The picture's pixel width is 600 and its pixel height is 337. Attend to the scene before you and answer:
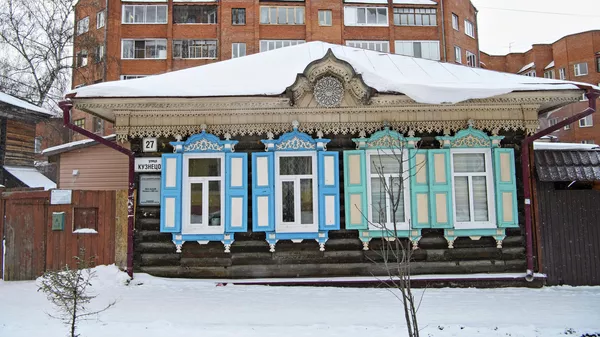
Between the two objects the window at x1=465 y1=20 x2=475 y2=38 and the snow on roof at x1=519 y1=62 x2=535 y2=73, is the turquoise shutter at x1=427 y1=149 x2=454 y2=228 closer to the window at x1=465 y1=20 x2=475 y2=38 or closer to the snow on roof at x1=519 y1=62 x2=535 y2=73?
the window at x1=465 y1=20 x2=475 y2=38

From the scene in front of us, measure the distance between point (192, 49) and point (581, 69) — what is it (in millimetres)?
35113

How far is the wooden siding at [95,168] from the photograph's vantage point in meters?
12.7

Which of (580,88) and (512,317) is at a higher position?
(580,88)

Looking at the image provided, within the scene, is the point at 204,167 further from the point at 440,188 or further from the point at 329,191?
the point at 440,188

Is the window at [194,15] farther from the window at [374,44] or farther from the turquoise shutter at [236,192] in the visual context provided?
the turquoise shutter at [236,192]

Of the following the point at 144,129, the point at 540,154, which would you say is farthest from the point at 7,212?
the point at 540,154

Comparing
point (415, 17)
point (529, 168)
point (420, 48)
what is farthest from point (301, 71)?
point (415, 17)

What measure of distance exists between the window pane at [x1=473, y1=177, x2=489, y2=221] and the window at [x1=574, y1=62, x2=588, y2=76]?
38.9 meters

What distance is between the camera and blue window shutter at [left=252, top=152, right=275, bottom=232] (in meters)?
7.58

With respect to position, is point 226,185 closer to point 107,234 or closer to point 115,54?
point 107,234

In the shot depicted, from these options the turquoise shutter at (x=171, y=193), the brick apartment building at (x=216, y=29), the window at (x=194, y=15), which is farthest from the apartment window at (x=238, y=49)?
the turquoise shutter at (x=171, y=193)

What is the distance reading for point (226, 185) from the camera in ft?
25.3

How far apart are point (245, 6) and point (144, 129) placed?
26587 millimetres

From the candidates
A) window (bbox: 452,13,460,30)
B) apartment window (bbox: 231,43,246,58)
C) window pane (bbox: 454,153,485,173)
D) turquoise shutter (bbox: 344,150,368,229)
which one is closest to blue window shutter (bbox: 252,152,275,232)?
turquoise shutter (bbox: 344,150,368,229)
